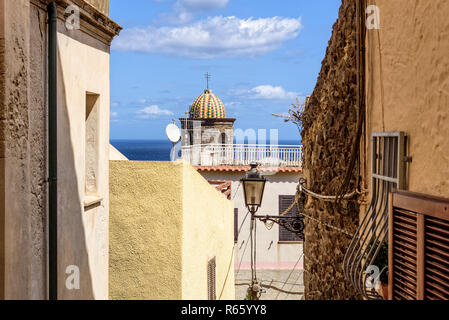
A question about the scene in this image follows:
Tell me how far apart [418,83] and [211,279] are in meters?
6.32

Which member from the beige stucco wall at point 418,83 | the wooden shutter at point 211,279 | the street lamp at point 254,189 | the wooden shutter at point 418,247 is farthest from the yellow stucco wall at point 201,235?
the wooden shutter at point 418,247

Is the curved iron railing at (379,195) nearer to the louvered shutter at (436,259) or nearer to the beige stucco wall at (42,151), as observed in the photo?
the louvered shutter at (436,259)

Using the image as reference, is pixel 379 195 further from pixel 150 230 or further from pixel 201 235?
pixel 201 235

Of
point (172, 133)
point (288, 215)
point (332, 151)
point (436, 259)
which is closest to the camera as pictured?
point (436, 259)

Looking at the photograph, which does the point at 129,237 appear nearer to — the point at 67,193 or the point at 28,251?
the point at 67,193

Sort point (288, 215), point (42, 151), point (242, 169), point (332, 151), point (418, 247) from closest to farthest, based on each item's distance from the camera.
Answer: point (418, 247)
point (42, 151)
point (332, 151)
point (288, 215)
point (242, 169)

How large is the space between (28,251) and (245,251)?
1826 cm

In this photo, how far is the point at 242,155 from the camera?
22328 millimetres

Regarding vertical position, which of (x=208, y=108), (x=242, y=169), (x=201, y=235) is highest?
(x=208, y=108)

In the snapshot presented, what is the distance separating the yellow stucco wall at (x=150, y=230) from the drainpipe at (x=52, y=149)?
296 centimetres

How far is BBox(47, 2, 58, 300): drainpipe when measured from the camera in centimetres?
424

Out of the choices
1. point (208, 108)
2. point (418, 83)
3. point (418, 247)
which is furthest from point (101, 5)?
point (208, 108)
